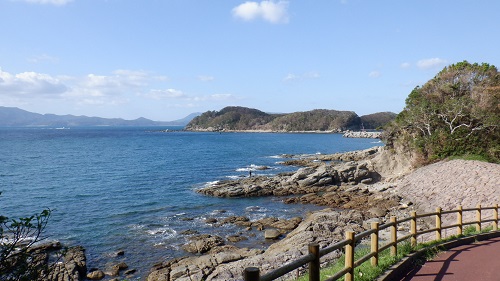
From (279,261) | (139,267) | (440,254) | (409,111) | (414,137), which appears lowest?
(139,267)

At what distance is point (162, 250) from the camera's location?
2291 centimetres

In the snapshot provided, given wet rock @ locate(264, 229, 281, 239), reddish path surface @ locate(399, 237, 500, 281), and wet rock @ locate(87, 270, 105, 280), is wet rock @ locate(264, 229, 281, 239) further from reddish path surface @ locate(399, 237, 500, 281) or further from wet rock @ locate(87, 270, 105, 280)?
reddish path surface @ locate(399, 237, 500, 281)

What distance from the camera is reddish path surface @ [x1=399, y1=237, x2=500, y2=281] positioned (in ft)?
31.1

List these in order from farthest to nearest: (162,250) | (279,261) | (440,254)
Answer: (162,250), (279,261), (440,254)

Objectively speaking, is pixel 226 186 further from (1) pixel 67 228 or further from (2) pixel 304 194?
(1) pixel 67 228

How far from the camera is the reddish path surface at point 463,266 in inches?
374

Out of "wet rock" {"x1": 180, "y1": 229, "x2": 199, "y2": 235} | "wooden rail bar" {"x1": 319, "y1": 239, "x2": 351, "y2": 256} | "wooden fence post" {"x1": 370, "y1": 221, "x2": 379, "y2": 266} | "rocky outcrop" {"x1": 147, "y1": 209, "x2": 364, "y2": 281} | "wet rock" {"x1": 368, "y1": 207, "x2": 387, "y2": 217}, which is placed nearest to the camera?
"wooden rail bar" {"x1": 319, "y1": 239, "x2": 351, "y2": 256}

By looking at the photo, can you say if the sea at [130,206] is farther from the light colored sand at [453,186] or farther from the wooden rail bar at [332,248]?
the wooden rail bar at [332,248]

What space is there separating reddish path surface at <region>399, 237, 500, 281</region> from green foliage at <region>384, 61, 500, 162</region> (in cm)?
2513

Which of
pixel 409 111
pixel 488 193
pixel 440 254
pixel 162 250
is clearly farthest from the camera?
pixel 409 111

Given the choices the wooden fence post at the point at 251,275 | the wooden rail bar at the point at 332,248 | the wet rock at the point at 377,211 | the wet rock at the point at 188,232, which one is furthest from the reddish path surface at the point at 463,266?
the wet rock at the point at 188,232

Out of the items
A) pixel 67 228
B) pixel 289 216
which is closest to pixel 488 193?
pixel 289 216

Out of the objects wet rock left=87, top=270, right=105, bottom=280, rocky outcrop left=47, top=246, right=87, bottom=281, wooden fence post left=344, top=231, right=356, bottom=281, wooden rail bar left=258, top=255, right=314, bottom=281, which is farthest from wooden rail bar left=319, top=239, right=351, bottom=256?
wet rock left=87, top=270, right=105, bottom=280

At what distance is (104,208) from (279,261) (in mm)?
24341
